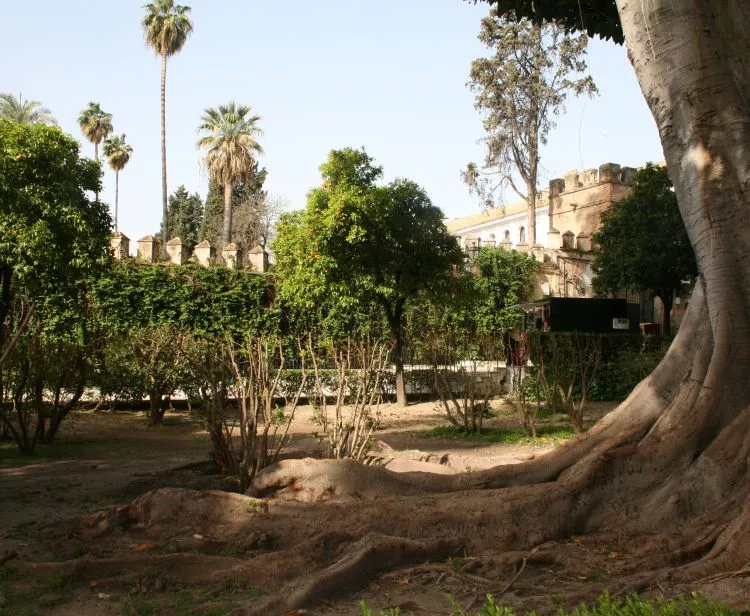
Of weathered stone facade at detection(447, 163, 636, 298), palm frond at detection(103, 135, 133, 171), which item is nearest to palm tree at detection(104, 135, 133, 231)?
palm frond at detection(103, 135, 133, 171)

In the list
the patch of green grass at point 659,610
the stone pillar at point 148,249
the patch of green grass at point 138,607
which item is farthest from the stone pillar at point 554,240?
the patch of green grass at point 659,610

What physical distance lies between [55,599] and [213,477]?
11.1 ft

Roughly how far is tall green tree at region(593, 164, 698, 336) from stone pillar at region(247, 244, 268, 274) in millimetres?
12289

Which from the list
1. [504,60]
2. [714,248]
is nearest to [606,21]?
[714,248]

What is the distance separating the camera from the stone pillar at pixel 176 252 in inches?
1042

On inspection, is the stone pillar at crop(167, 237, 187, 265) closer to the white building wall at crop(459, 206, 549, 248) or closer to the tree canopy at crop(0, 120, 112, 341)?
the tree canopy at crop(0, 120, 112, 341)

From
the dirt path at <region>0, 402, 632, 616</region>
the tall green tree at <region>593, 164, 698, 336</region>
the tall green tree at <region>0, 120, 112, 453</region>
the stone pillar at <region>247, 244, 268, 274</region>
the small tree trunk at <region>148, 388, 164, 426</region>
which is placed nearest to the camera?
the dirt path at <region>0, 402, 632, 616</region>

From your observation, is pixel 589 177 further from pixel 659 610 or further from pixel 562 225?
pixel 659 610

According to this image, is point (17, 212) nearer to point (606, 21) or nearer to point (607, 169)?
point (606, 21)

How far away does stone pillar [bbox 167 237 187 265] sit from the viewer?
86.8 ft

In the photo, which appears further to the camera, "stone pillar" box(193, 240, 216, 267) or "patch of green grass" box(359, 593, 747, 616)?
"stone pillar" box(193, 240, 216, 267)

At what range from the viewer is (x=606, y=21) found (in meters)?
10.2

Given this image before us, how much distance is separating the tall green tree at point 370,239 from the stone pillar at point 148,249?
761cm

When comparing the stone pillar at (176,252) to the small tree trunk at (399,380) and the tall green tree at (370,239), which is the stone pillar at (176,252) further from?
the small tree trunk at (399,380)
